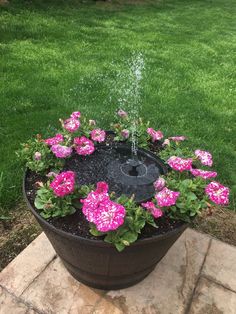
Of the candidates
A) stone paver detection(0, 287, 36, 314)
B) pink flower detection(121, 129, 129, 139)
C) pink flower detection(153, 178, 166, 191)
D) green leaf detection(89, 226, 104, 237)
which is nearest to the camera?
green leaf detection(89, 226, 104, 237)

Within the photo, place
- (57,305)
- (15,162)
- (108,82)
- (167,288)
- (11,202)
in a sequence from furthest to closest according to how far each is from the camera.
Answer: (108,82), (15,162), (11,202), (167,288), (57,305)

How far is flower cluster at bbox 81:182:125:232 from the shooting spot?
1.71m

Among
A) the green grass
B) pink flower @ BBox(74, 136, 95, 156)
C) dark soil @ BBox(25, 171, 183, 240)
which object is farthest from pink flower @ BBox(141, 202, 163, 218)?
the green grass

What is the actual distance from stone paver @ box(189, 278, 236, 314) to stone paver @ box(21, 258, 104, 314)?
0.61m

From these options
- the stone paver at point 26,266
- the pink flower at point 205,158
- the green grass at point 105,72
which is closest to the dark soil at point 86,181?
the pink flower at point 205,158

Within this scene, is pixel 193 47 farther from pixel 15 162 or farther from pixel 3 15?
pixel 15 162

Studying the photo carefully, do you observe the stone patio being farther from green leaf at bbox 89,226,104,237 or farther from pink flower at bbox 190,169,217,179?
pink flower at bbox 190,169,217,179

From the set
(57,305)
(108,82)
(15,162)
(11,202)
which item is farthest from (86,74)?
(57,305)

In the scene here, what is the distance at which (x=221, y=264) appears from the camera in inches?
102

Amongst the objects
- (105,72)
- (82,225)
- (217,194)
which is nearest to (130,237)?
(82,225)

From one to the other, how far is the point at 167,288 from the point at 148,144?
3.29 ft

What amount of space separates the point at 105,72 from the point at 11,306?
3.90 m

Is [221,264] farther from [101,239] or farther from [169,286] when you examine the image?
[101,239]

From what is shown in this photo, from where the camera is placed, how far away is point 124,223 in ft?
6.05
